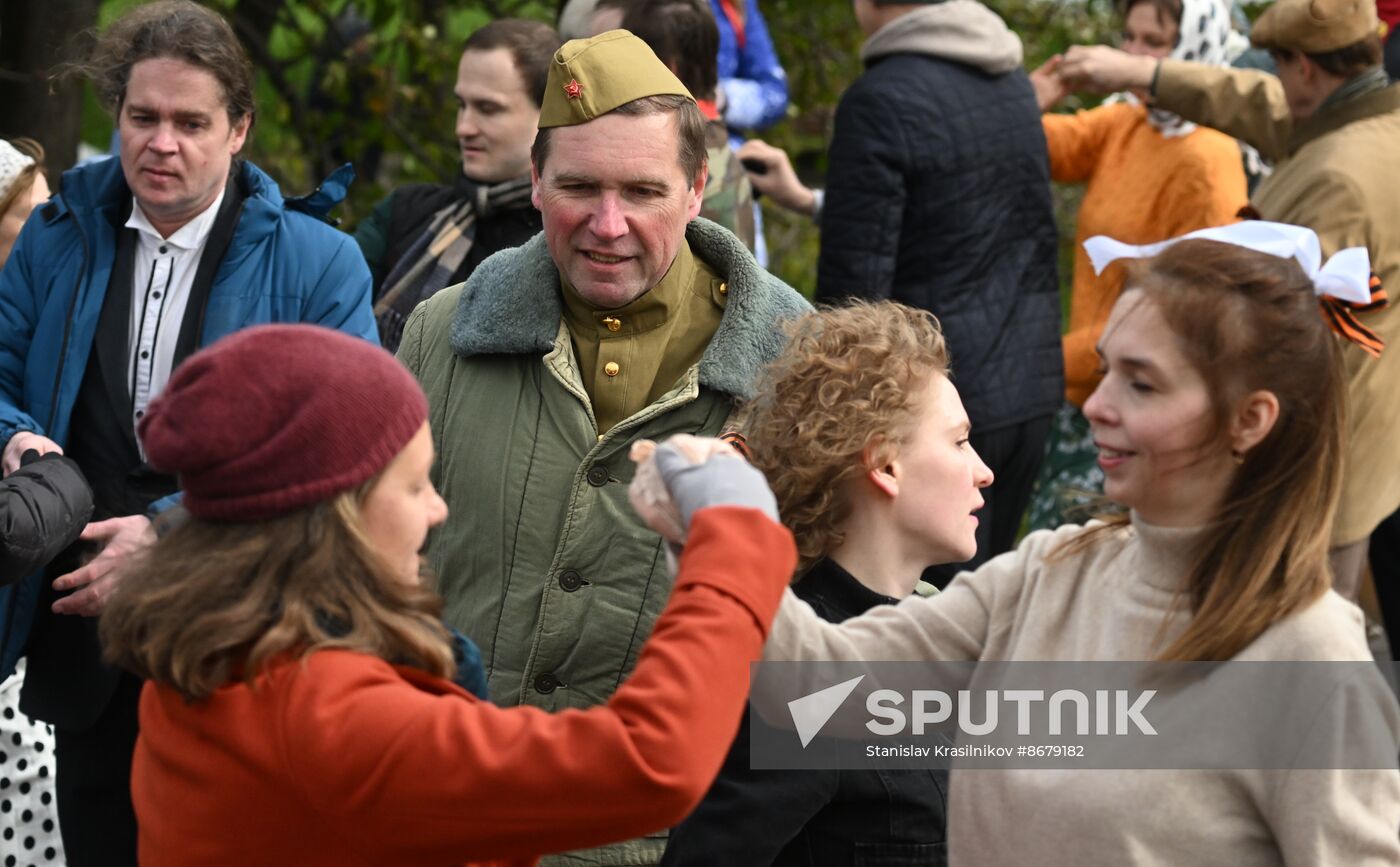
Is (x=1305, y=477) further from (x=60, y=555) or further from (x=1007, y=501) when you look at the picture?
(x=1007, y=501)

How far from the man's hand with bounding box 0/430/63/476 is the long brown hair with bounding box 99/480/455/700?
165 centimetres

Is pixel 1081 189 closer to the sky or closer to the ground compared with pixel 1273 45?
closer to the ground

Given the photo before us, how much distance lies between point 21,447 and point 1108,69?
3617 millimetres

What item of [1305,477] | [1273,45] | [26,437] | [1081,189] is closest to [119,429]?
[26,437]

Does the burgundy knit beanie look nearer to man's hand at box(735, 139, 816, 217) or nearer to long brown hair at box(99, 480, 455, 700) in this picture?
long brown hair at box(99, 480, 455, 700)

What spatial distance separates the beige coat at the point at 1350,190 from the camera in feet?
17.1

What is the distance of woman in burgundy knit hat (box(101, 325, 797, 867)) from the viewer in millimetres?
2070

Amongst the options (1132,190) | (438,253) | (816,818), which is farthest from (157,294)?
(1132,190)

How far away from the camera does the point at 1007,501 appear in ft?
18.7

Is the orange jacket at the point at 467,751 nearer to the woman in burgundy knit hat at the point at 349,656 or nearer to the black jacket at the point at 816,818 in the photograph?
the woman in burgundy knit hat at the point at 349,656

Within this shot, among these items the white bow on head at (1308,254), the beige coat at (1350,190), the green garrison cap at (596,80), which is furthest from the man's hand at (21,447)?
the beige coat at (1350,190)

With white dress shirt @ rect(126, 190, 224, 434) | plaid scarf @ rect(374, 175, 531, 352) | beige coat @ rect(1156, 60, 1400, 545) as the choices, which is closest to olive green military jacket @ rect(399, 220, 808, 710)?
white dress shirt @ rect(126, 190, 224, 434)

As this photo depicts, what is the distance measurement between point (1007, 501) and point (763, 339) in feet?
8.44

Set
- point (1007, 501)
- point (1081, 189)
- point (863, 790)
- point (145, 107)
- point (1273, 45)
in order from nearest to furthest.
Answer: point (863, 790), point (145, 107), point (1273, 45), point (1007, 501), point (1081, 189)
